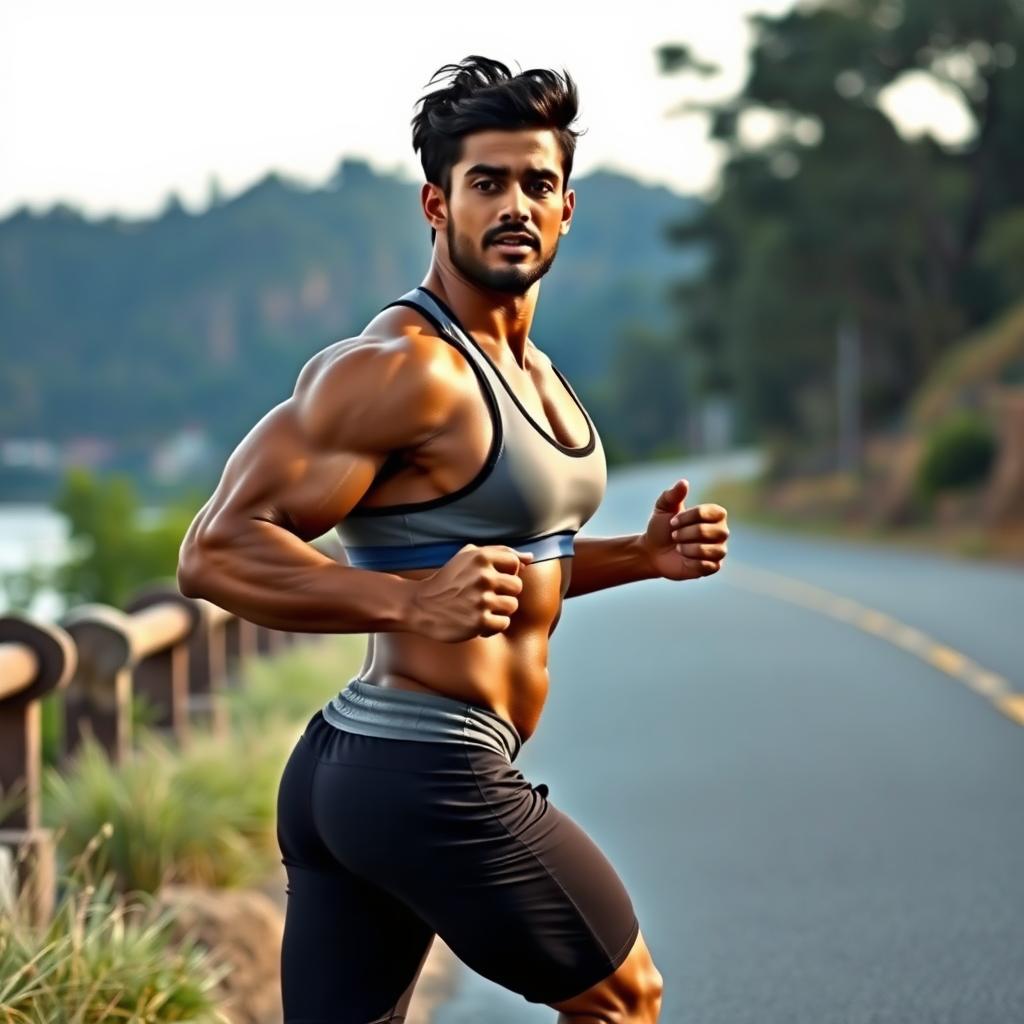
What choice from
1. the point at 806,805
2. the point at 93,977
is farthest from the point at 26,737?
the point at 806,805

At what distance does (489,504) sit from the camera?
123 inches

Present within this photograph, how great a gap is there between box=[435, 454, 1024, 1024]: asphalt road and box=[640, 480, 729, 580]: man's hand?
2344 millimetres

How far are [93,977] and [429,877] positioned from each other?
68.9 inches

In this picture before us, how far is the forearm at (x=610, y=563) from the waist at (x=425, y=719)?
61 centimetres

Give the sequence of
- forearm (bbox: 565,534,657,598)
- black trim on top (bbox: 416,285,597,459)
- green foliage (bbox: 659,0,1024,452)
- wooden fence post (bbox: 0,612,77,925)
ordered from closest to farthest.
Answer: black trim on top (bbox: 416,285,597,459) < forearm (bbox: 565,534,657,598) < wooden fence post (bbox: 0,612,77,925) < green foliage (bbox: 659,0,1024,452)

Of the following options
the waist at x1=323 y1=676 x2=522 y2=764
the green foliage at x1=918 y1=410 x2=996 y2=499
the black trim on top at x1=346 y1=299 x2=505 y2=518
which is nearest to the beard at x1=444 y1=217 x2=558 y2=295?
the black trim on top at x1=346 y1=299 x2=505 y2=518

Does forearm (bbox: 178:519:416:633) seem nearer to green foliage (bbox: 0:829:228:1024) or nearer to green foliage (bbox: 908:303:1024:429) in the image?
green foliage (bbox: 0:829:228:1024)

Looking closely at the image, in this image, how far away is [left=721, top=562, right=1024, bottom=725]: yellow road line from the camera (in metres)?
13.0

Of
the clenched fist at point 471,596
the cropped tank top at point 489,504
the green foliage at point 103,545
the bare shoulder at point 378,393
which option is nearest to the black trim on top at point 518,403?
the cropped tank top at point 489,504

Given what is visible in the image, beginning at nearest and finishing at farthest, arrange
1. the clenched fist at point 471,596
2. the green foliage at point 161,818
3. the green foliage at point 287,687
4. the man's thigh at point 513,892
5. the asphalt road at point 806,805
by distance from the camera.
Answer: the clenched fist at point 471,596
the man's thigh at point 513,892
the asphalt road at point 806,805
the green foliage at point 161,818
the green foliage at point 287,687

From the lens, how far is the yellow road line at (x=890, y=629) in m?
13.0

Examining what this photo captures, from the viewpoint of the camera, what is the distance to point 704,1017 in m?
5.75

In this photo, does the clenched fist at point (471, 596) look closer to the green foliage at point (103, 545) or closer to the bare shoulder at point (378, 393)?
the bare shoulder at point (378, 393)

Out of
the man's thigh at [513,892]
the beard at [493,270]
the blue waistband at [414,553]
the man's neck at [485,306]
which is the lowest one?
the man's thigh at [513,892]
